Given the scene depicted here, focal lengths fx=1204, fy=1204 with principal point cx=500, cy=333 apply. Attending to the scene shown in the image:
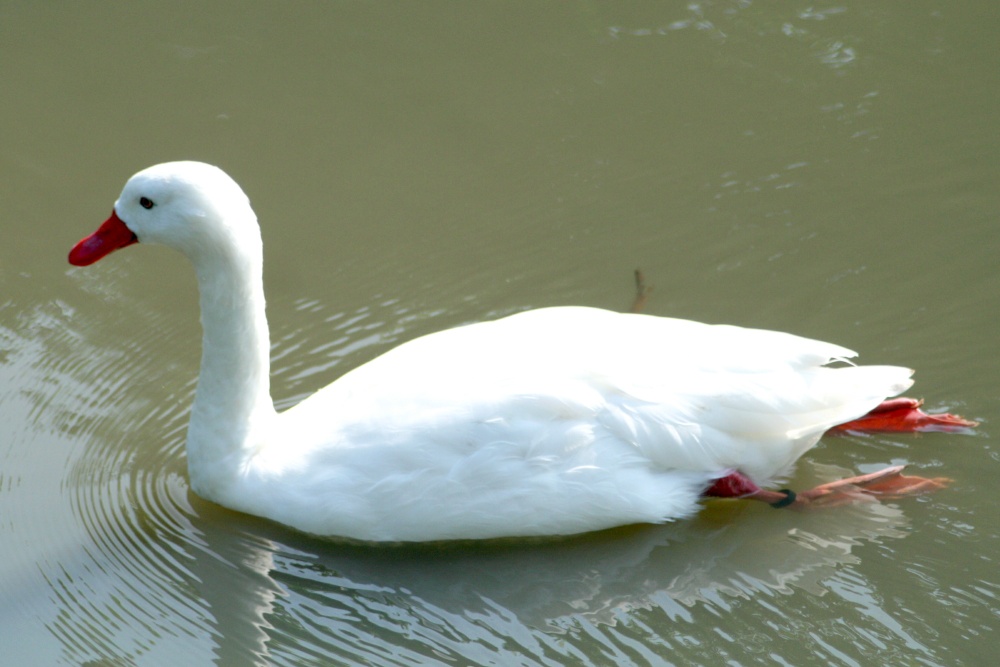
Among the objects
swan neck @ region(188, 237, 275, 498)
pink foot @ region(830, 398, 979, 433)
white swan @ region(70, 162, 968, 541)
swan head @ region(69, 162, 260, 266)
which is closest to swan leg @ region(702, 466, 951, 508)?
white swan @ region(70, 162, 968, 541)

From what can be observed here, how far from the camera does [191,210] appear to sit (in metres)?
4.99

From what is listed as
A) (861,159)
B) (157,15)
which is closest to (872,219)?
(861,159)

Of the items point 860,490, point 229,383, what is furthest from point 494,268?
point 860,490

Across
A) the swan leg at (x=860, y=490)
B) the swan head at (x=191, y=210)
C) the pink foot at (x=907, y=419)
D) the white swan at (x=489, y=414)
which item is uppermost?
the swan head at (x=191, y=210)

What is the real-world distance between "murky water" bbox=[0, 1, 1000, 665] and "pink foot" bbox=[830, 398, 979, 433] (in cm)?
8

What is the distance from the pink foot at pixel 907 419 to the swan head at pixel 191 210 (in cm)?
302

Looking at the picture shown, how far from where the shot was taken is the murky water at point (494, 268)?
16.1 feet

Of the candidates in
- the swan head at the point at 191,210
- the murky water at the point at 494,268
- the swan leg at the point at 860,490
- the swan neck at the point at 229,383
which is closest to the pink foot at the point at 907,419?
the murky water at the point at 494,268

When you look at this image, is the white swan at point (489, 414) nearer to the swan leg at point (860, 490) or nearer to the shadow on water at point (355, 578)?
the swan leg at point (860, 490)

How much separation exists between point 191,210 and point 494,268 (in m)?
2.40

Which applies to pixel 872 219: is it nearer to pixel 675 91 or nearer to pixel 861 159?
pixel 861 159

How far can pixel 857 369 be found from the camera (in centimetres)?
540

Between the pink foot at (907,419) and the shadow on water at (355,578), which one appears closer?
the shadow on water at (355,578)

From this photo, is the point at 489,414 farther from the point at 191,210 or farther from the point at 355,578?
the point at 191,210
